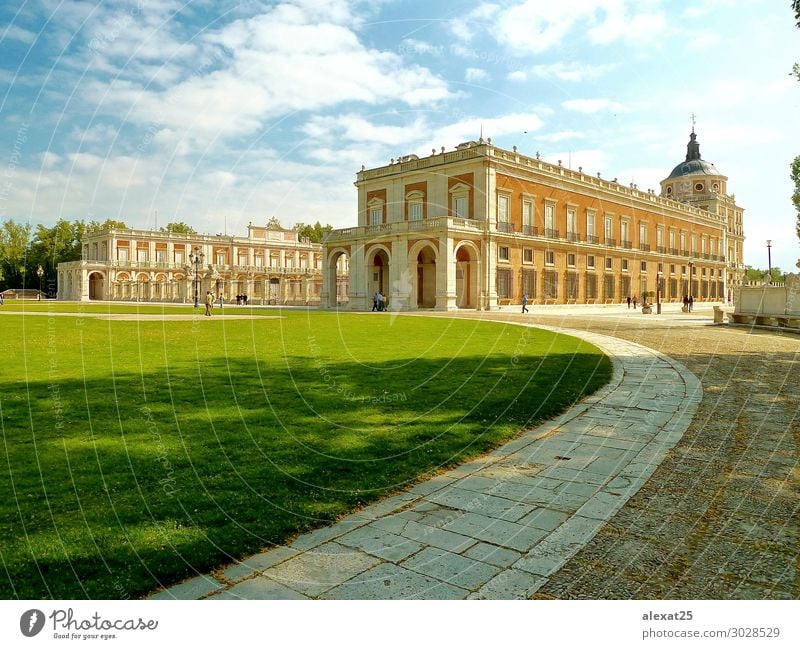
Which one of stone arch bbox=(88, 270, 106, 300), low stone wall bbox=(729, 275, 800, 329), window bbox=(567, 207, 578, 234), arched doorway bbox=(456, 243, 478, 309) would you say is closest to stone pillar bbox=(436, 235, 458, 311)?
arched doorway bbox=(456, 243, 478, 309)

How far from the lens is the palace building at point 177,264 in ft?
243

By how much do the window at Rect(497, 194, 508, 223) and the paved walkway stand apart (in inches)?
1500

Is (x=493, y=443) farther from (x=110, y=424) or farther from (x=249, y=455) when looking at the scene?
(x=110, y=424)

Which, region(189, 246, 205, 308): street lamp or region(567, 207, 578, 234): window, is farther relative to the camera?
region(567, 207, 578, 234): window

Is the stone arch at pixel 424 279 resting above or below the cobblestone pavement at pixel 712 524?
above

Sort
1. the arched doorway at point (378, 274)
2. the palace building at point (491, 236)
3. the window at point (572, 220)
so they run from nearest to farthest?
the palace building at point (491, 236) → the arched doorway at point (378, 274) → the window at point (572, 220)

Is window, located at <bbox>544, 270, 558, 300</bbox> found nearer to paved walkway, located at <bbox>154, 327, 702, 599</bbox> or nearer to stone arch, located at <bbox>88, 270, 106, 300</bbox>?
paved walkway, located at <bbox>154, 327, 702, 599</bbox>

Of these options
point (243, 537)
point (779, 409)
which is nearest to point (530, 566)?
point (243, 537)

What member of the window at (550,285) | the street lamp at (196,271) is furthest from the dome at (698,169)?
the street lamp at (196,271)

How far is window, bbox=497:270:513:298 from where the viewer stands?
1697 inches

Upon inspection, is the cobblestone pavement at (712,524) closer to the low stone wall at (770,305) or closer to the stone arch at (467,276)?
the low stone wall at (770,305)

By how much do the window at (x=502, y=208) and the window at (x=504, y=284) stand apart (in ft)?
14.0

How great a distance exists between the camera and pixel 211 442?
5945 millimetres

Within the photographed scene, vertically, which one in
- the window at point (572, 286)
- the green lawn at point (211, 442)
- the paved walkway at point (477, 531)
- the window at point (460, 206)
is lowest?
the paved walkway at point (477, 531)
